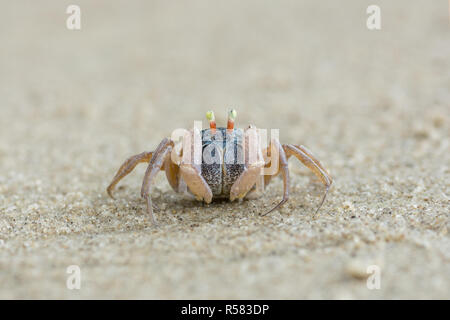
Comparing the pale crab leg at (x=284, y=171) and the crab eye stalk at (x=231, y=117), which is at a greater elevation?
the crab eye stalk at (x=231, y=117)

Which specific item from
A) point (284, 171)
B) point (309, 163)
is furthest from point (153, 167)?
point (309, 163)

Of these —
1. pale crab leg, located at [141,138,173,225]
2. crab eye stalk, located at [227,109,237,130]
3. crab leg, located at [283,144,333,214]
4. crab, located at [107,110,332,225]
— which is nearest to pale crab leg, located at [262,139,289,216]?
crab, located at [107,110,332,225]

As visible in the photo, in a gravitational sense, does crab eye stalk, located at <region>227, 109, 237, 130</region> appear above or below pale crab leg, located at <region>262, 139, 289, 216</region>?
above

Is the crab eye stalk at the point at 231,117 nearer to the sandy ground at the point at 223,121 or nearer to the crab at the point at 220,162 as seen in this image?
the crab at the point at 220,162

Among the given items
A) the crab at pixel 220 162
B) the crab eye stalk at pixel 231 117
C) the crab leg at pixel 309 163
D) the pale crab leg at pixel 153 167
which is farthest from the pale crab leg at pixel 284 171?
the pale crab leg at pixel 153 167

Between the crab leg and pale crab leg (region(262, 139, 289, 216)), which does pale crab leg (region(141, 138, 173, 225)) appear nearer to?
pale crab leg (region(262, 139, 289, 216))
